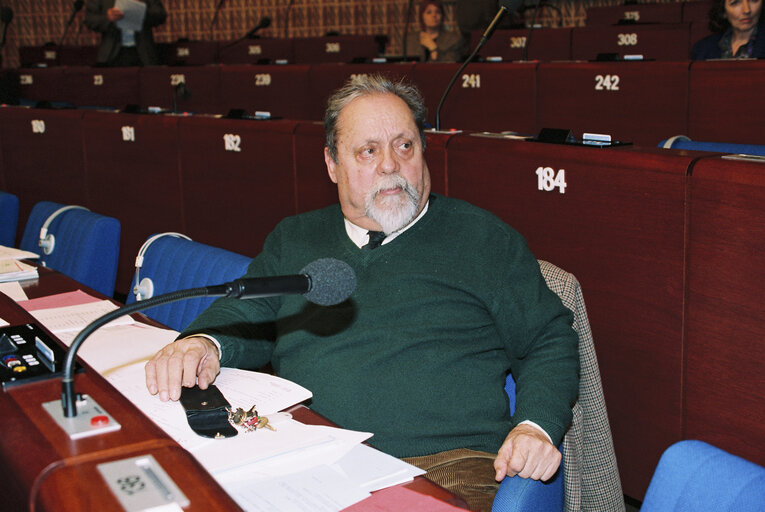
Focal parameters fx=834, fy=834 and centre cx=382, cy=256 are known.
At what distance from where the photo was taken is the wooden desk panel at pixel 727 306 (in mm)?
1846

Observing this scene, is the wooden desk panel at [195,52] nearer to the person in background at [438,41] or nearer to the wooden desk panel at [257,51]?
the wooden desk panel at [257,51]

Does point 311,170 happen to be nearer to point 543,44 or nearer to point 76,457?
point 76,457

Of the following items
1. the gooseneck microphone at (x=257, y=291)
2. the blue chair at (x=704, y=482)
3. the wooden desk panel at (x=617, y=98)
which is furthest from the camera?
the wooden desk panel at (x=617, y=98)

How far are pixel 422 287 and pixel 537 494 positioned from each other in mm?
525

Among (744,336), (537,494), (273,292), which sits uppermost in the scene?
(273,292)

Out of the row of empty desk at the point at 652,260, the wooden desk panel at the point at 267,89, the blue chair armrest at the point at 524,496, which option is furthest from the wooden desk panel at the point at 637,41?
the blue chair armrest at the point at 524,496

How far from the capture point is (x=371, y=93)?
6.45ft

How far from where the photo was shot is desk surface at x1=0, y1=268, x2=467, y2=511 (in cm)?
94

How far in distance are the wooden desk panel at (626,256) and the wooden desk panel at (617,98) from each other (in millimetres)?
1705

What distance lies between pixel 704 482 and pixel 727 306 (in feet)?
3.52

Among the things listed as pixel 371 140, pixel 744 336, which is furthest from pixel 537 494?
pixel 371 140

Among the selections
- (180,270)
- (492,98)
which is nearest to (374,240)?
(180,270)

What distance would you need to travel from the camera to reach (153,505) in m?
0.92

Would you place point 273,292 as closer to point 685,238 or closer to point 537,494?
point 537,494
